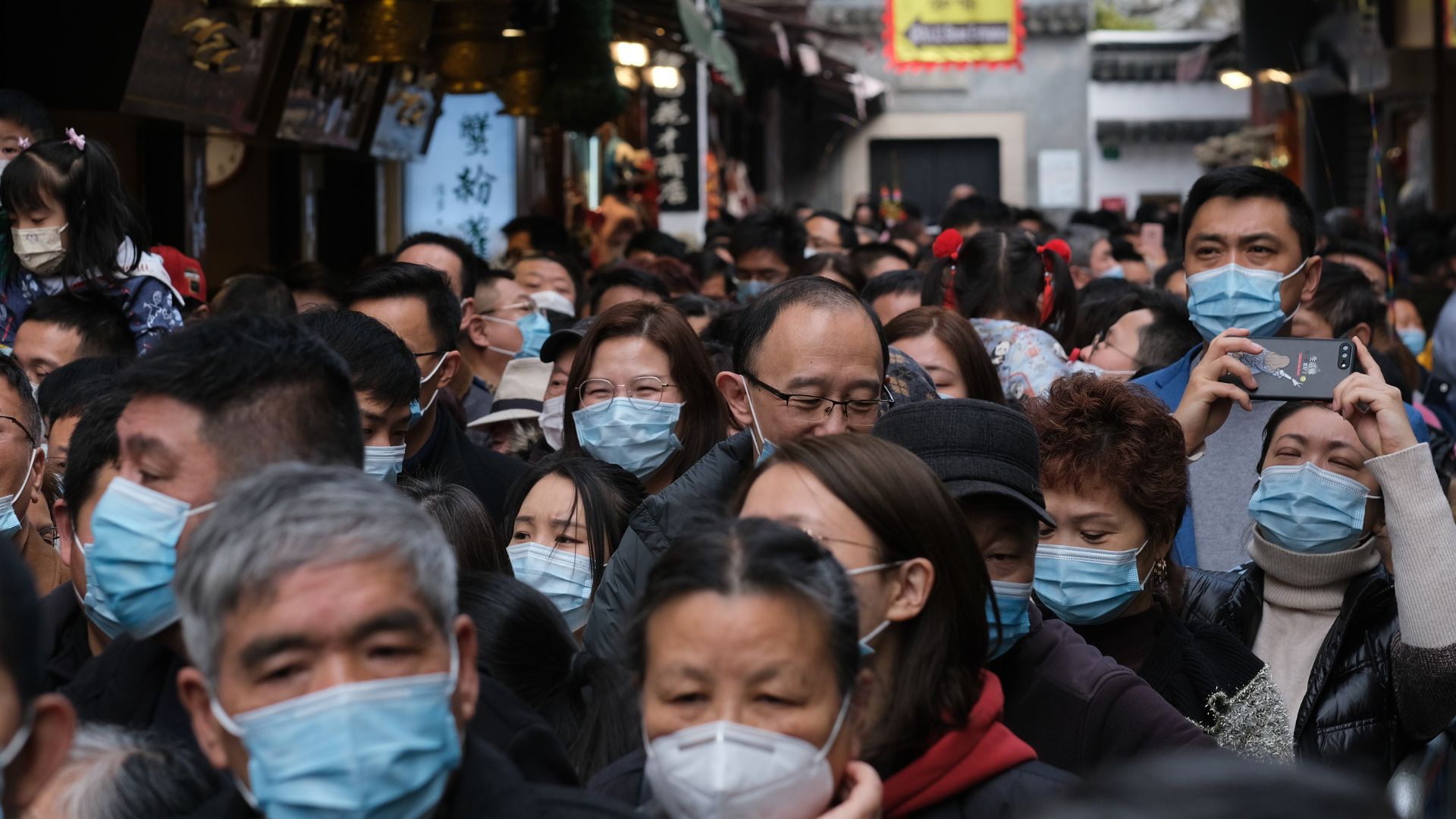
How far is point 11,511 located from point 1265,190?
3.50 meters

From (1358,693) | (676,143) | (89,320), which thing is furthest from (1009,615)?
(676,143)

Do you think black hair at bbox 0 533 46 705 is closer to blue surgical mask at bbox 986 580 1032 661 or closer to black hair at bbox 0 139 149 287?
blue surgical mask at bbox 986 580 1032 661

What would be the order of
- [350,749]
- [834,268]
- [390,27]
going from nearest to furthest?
[350,749] → [390,27] → [834,268]

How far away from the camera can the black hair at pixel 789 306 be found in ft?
14.1

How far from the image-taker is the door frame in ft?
120

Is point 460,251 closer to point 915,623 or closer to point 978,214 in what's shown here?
point 915,623

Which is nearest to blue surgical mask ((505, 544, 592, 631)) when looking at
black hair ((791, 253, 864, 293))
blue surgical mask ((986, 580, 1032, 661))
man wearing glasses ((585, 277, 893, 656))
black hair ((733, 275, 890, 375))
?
man wearing glasses ((585, 277, 893, 656))

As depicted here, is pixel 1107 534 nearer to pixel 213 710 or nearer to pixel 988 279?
pixel 213 710

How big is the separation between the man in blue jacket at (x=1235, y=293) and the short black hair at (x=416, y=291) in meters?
2.13

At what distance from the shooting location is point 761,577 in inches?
101

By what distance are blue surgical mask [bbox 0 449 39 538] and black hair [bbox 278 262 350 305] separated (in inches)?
144

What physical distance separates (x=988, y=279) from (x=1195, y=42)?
31.1 metres

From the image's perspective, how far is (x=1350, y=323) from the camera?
6.61m

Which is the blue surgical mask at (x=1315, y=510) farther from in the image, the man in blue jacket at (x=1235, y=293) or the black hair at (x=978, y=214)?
the black hair at (x=978, y=214)
